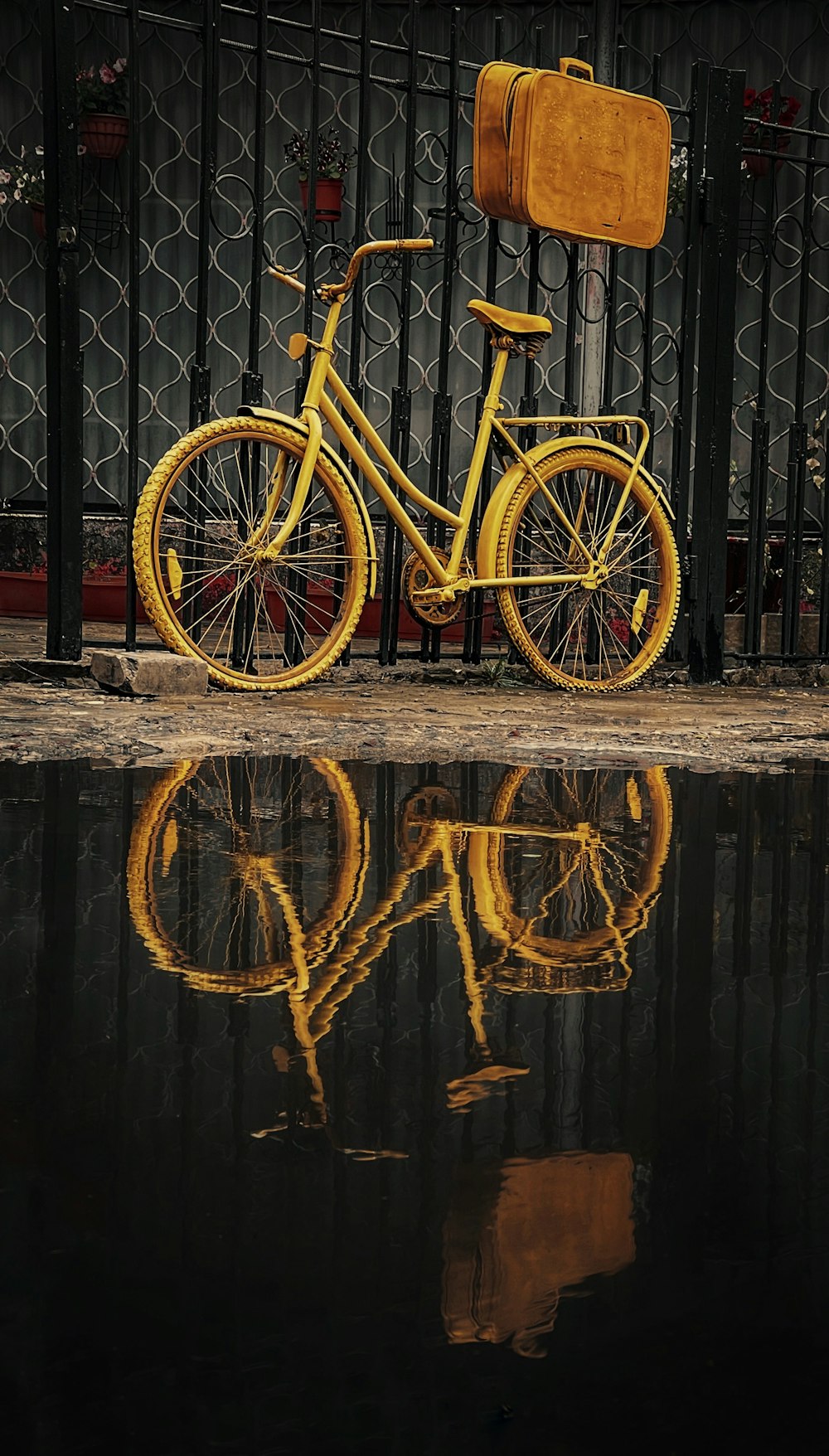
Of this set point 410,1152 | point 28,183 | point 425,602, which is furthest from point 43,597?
point 410,1152

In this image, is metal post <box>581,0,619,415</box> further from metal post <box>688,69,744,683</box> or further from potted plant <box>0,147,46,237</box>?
potted plant <box>0,147,46,237</box>

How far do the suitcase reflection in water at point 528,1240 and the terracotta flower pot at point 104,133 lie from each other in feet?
23.0

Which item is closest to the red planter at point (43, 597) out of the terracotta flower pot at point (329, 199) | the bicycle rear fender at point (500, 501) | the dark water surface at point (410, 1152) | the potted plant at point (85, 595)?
the potted plant at point (85, 595)

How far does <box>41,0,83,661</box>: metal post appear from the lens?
4781 millimetres

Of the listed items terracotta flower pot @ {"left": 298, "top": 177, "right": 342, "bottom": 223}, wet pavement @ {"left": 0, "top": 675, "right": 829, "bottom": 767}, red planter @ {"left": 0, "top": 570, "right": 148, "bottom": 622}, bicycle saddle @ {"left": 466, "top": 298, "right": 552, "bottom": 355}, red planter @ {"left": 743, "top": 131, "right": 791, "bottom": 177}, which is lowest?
wet pavement @ {"left": 0, "top": 675, "right": 829, "bottom": 767}

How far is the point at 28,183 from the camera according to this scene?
7.65 metres

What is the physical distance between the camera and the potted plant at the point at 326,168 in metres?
7.48

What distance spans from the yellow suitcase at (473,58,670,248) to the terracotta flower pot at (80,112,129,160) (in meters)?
2.85

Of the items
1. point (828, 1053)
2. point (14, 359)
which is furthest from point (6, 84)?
point (828, 1053)

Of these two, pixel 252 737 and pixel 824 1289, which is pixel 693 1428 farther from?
pixel 252 737

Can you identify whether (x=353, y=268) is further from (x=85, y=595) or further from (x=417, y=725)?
(x=85, y=595)

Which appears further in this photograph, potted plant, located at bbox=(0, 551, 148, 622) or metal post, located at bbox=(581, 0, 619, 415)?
metal post, located at bbox=(581, 0, 619, 415)

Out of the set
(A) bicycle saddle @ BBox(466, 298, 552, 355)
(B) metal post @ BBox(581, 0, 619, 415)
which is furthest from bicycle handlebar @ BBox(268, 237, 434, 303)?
(B) metal post @ BBox(581, 0, 619, 415)

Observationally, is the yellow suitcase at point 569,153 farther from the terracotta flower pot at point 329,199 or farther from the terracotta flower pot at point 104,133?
the terracotta flower pot at point 104,133
